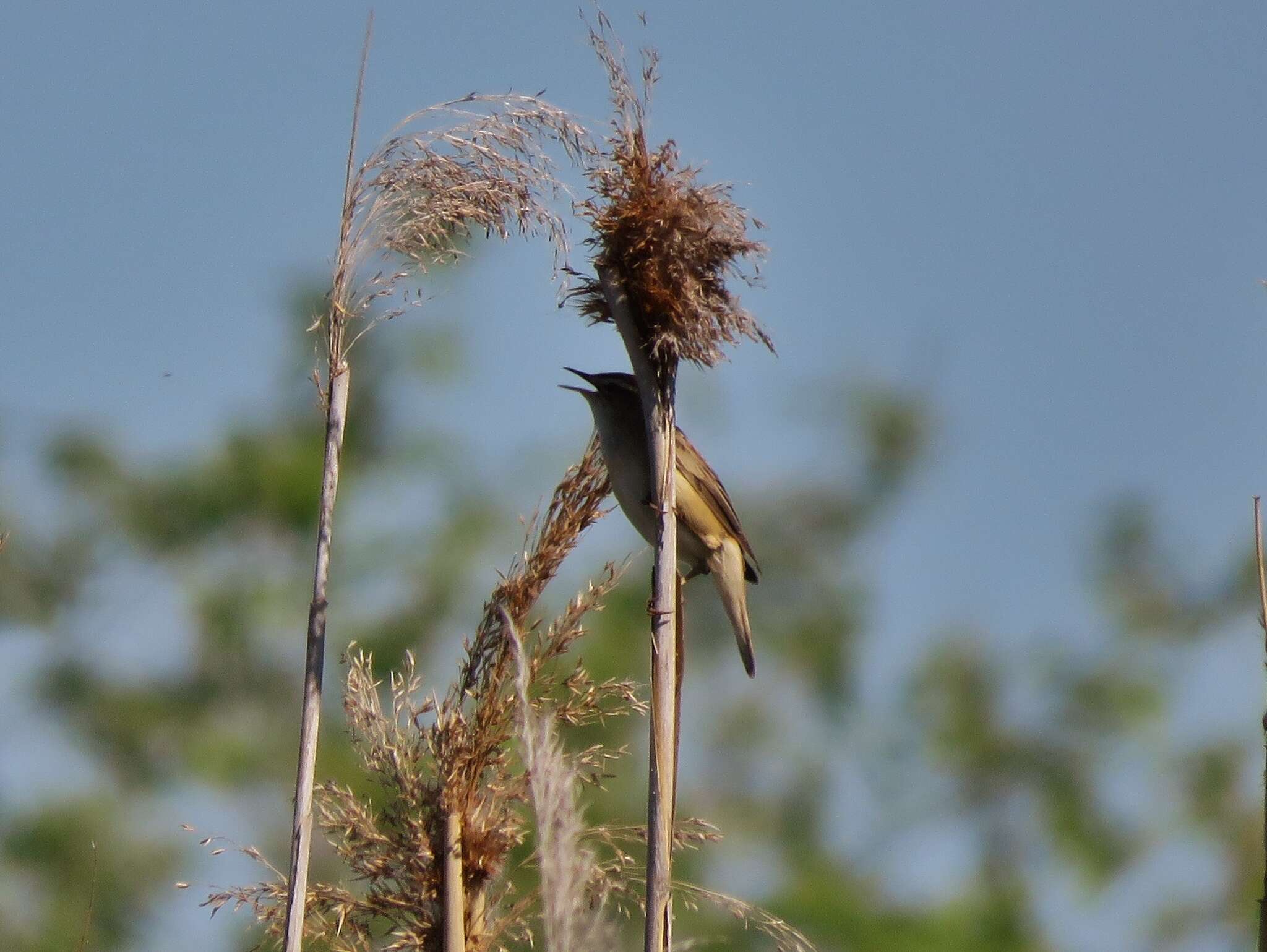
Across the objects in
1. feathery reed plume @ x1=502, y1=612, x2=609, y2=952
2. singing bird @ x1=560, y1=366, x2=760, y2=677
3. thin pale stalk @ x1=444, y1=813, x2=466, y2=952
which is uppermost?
singing bird @ x1=560, y1=366, x2=760, y2=677

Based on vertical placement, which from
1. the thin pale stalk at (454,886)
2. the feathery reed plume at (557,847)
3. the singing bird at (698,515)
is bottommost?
the thin pale stalk at (454,886)

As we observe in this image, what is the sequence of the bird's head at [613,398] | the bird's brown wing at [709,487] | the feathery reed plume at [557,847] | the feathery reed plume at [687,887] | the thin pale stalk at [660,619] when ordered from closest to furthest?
the feathery reed plume at [557,847] → the thin pale stalk at [660,619] → the feathery reed plume at [687,887] → the bird's head at [613,398] → the bird's brown wing at [709,487]

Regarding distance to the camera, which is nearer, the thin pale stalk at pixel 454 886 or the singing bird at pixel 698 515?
the thin pale stalk at pixel 454 886

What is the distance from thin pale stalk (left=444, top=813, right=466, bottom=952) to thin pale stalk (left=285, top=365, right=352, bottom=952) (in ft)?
0.80

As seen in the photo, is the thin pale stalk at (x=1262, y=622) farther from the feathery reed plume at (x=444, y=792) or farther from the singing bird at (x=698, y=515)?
the singing bird at (x=698, y=515)

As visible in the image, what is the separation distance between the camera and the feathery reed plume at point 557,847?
61.6 inches

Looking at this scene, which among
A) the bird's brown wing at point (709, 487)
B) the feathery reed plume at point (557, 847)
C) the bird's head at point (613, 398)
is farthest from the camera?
the bird's brown wing at point (709, 487)

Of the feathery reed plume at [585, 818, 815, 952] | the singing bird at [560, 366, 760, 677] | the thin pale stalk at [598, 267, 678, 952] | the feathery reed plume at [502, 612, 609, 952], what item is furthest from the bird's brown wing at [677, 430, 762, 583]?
the feathery reed plume at [502, 612, 609, 952]

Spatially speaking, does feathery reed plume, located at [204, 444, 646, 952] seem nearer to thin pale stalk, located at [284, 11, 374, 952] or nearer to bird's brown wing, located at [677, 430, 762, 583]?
thin pale stalk, located at [284, 11, 374, 952]

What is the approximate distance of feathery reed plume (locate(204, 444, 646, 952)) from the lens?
97.2 inches

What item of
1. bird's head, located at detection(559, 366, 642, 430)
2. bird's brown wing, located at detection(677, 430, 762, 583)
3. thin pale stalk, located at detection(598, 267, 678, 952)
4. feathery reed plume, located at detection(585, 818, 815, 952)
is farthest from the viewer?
bird's brown wing, located at detection(677, 430, 762, 583)

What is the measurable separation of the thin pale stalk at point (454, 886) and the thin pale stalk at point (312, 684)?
244 mm

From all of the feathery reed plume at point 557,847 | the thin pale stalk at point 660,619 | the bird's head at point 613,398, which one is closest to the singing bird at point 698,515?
the bird's head at point 613,398

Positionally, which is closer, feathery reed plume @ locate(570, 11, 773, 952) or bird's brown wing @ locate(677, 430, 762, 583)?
feathery reed plume @ locate(570, 11, 773, 952)
